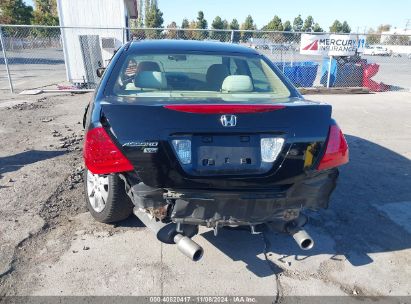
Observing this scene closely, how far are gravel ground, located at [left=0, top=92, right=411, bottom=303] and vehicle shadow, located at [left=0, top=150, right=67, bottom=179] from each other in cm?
5

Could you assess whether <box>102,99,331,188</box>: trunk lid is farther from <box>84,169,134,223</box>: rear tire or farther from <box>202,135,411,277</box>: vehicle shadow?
<box>202,135,411,277</box>: vehicle shadow

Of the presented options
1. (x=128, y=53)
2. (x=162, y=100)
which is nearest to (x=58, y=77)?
(x=128, y=53)

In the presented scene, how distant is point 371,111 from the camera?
9.74m

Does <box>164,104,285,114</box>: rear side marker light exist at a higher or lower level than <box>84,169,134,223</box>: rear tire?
higher

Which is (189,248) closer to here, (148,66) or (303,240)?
(303,240)

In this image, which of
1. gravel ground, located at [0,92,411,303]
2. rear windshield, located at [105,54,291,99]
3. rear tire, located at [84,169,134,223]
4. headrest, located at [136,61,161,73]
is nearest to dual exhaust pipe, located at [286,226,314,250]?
gravel ground, located at [0,92,411,303]

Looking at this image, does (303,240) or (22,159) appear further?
(22,159)

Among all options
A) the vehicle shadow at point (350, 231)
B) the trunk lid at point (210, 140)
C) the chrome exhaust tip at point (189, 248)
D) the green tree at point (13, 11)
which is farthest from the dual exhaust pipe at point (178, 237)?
the green tree at point (13, 11)

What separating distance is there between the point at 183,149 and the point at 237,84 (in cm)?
123

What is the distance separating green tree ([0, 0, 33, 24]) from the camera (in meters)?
42.3

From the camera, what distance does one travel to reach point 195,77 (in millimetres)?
3543

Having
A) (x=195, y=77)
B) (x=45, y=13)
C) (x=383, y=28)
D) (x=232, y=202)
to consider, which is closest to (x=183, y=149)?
(x=232, y=202)

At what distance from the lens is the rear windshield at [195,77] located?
307 centimetres

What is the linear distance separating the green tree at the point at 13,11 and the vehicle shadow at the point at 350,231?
159ft
